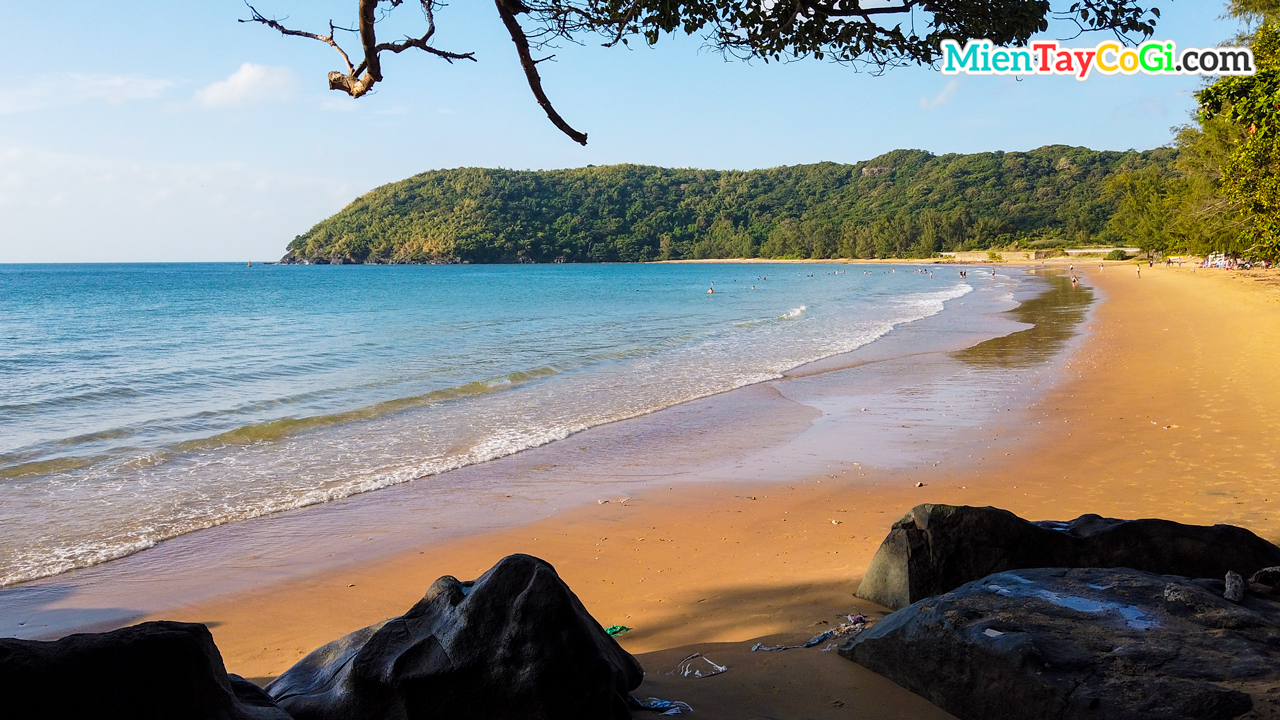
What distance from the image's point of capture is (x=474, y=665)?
269 cm

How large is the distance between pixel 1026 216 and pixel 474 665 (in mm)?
137782

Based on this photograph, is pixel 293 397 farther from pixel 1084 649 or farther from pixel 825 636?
pixel 1084 649

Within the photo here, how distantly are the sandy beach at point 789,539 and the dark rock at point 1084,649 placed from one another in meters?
0.21

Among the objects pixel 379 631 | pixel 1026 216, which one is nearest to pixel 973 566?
pixel 379 631

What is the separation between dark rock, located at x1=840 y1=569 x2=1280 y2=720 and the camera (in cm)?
257

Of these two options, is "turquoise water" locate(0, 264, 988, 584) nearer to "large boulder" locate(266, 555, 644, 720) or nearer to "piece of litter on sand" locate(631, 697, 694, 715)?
"large boulder" locate(266, 555, 644, 720)

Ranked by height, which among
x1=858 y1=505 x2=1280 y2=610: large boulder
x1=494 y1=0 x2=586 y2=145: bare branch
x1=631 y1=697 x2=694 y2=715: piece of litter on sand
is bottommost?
x1=631 y1=697 x2=694 y2=715: piece of litter on sand

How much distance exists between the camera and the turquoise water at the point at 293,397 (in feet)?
27.3

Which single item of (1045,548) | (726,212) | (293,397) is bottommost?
(293,397)

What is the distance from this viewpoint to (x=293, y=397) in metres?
14.4

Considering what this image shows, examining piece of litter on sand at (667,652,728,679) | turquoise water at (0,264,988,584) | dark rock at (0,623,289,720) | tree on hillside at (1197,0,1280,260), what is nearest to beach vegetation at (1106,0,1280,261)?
tree on hillside at (1197,0,1280,260)

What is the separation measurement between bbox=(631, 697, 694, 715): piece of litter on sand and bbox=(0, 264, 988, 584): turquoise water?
574cm

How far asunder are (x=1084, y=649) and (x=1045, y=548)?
49.7 inches

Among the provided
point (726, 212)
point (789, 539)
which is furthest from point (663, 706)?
point (726, 212)
